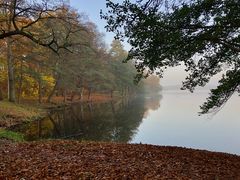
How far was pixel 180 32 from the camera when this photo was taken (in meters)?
11.3

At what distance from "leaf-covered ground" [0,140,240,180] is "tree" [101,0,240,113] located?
10.0 ft

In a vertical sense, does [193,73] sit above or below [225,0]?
below

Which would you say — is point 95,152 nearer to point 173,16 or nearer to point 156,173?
point 156,173

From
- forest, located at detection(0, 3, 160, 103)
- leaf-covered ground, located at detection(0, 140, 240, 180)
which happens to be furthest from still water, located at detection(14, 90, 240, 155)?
leaf-covered ground, located at detection(0, 140, 240, 180)

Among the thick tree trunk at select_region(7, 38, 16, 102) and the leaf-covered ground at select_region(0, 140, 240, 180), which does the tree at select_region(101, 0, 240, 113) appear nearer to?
the leaf-covered ground at select_region(0, 140, 240, 180)

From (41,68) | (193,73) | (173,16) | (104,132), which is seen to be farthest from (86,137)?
(41,68)

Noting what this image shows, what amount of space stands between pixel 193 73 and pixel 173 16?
3942mm

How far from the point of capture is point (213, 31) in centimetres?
1111

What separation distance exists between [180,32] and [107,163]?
193 inches

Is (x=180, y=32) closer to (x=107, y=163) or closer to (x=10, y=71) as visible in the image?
(x=107, y=163)

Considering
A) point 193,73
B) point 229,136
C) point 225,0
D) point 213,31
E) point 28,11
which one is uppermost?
point 28,11

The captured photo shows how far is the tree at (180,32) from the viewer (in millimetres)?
10797

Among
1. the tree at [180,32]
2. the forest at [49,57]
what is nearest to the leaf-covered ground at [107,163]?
the tree at [180,32]

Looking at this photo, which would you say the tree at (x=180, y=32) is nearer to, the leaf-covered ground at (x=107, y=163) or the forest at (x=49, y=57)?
the leaf-covered ground at (x=107, y=163)
